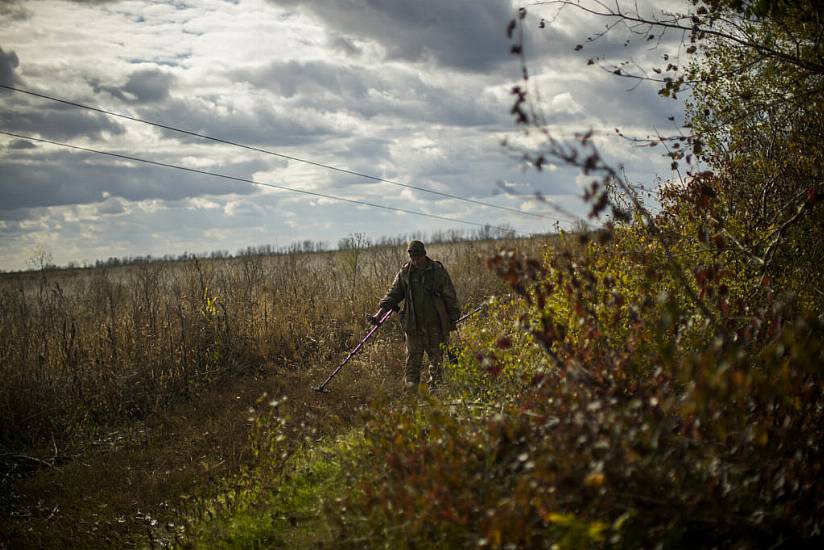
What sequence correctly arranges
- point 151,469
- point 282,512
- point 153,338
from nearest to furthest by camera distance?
point 282,512
point 151,469
point 153,338

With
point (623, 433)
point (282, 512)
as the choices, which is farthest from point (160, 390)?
point (623, 433)

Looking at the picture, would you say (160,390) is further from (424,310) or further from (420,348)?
(424,310)

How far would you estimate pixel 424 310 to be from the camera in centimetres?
972

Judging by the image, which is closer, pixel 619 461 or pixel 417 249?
pixel 619 461

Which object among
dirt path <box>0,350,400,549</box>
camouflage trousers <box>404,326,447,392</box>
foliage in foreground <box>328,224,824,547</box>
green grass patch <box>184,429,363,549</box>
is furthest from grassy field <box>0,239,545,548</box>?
foliage in foreground <box>328,224,824,547</box>

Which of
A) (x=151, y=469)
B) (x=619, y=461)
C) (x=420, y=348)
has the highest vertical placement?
(x=619, y=461)

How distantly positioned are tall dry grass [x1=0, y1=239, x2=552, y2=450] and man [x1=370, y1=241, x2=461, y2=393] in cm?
141

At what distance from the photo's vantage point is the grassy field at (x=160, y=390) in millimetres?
7648

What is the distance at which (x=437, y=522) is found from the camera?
156 inches

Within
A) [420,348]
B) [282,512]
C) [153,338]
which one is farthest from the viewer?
[153,338]

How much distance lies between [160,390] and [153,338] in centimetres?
101

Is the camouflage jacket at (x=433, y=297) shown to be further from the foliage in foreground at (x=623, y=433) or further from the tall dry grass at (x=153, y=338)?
the foliage in foreground at (x=623, y=433)

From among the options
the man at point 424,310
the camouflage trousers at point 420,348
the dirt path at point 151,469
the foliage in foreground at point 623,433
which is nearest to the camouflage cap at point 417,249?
the man at point 424,310

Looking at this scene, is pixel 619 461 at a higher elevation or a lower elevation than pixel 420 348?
higher
